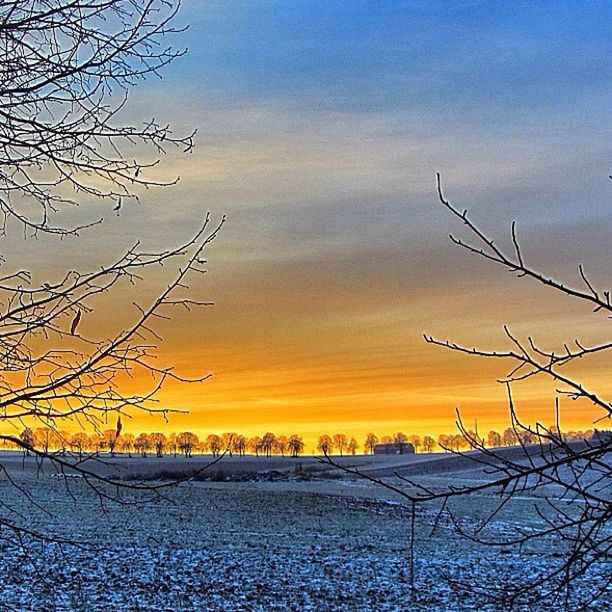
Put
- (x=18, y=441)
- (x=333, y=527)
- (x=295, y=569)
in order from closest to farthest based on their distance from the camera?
(x=18, y=441) → (x=295, y=569) → (x=333, y=527)

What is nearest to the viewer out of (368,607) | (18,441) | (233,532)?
(18,441)

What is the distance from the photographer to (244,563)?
1684 centimetres

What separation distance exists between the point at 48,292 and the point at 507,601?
1.94 metres

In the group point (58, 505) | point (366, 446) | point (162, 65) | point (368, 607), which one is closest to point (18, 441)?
point (162, 65)

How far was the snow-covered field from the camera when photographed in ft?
42.9

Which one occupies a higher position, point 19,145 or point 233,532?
point 19,145

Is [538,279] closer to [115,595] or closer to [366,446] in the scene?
[115,595]

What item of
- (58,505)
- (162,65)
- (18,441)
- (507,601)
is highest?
(162,65)

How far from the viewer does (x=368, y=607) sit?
13.1m

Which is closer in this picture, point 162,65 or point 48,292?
point 48,292

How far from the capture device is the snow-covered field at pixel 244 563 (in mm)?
13062

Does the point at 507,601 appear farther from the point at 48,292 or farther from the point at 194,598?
the point at 194,598

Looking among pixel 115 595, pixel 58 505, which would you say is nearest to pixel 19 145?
pixel 115 595

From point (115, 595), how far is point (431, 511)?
733 inches
